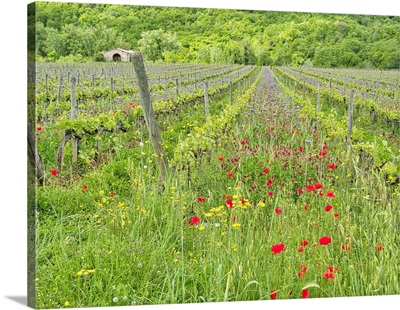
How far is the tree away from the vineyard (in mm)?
123

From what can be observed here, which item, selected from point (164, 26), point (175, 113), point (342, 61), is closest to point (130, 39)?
point (164, 26)

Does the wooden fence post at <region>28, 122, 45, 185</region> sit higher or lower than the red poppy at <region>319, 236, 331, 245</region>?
higher

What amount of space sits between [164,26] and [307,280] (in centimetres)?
258

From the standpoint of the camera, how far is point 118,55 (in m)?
6.27

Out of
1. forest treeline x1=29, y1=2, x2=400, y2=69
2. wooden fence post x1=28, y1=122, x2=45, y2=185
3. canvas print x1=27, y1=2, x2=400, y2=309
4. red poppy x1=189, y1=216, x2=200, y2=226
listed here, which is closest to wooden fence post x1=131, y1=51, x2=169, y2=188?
canvas print x1=27, y1=2, x2=400, y2=309

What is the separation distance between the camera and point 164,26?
6387 mm

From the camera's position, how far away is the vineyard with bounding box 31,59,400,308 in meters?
5.75

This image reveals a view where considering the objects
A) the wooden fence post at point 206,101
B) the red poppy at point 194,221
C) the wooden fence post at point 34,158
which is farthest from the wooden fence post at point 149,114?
the wooden fence post at point 34,158

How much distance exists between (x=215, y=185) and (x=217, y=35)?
4.81 feet

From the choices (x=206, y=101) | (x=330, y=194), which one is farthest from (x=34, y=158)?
(x=330, y=194)

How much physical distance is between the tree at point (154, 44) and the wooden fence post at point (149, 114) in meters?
0.08

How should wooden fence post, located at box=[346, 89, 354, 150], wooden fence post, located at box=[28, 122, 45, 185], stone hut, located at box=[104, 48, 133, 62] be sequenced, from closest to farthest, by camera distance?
wooden fence post, located at box=[28, 122, 45, 185] → stone hut, located at box=[104, 48, 133, 62] → wooden fence post, located at box=[346, 89, 354, 150]

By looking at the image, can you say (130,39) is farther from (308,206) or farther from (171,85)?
(308,206)

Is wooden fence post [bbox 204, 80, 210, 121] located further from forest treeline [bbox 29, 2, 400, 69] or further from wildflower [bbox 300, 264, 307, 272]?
wildflower [bbox 300, 264, 307, 272]
